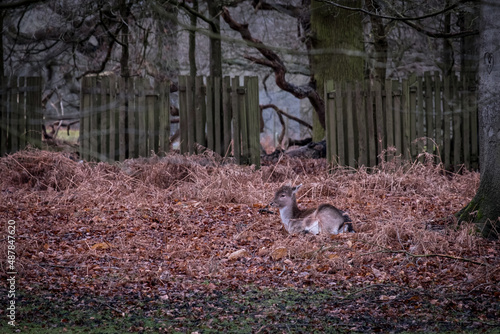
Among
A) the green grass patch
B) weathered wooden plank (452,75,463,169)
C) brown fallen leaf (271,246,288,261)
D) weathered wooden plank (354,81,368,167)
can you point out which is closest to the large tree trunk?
brown fallen leaf (271,246,288,261)

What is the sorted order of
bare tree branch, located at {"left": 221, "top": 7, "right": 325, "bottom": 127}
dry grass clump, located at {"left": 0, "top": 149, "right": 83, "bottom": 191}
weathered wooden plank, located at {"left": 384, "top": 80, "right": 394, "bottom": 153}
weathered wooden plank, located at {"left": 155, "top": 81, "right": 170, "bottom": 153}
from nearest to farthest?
dry grass clump, located at {"left": 0, "top": 149, "right": 83, "bottom": 191} → weathered wooden plank, located at {"left": 384, "top": 80, "right": 394, "bottom": 153} → weathered wooden plank, located at {"left": 155, "top": 81, "right": 170, "bottom": 153} → bare tree branch, located at {"left": 221, "top": 7, "right": 325, "bottom": 127}

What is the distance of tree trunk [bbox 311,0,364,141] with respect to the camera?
1427cm

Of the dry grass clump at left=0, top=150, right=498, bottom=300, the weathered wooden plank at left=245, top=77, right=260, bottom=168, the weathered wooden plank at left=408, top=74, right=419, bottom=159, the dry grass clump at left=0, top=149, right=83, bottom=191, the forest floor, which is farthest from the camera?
the weathered wooden plank at left=245, top=77, right=260, bottom=168

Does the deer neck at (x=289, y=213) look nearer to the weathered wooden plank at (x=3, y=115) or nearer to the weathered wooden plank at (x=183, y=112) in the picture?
the weathered wooden plank at (x=183, y=112)

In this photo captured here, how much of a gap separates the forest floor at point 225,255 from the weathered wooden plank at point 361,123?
2.93 feet

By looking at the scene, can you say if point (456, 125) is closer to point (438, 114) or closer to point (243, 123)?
point (438, 114)

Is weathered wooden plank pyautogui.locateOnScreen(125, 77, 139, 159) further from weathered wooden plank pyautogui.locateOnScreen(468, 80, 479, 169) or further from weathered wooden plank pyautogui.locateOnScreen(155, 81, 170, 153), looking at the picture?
weathered wooden plank pyautogui.locateOnScreen(468, 80, 479, 169)

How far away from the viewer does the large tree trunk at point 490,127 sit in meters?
6.91

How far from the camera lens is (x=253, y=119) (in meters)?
12.3

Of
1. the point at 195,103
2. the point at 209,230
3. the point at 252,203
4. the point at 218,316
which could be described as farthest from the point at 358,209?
the point at 195,103

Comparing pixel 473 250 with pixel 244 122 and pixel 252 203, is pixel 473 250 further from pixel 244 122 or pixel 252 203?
pixel 244 122

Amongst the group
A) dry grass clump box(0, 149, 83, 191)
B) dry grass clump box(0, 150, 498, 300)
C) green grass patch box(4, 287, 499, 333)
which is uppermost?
dry grass clump box(0, 149, 83, 191)

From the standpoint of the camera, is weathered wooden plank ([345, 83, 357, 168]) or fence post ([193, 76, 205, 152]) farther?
fence post ([193, 76, 205, 152])

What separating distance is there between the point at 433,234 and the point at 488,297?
1698 mm
